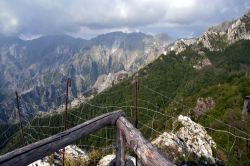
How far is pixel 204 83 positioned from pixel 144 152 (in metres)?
176

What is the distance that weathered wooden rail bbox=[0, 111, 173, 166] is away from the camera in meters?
3.48

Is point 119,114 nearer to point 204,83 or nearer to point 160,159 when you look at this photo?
point 160,159

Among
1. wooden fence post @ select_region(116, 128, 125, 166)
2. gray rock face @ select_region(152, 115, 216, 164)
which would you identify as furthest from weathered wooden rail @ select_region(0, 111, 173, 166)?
gray rock face @ select_region(152, 115, 216, 164)

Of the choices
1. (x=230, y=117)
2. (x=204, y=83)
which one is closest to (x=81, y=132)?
(x=230, y=117)

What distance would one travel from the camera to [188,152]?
11586 mm

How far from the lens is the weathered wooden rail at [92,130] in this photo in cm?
348

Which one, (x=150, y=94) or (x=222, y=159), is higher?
(x=222, y=159)

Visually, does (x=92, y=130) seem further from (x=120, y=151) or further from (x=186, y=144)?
(x=186, y=144)

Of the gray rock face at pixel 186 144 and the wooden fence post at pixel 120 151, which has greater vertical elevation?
the wooden fence post at pixel 120 151

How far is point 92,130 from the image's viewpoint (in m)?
4.74

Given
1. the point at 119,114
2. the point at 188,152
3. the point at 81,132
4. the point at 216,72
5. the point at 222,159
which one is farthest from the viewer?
Answer: the point at 216,72

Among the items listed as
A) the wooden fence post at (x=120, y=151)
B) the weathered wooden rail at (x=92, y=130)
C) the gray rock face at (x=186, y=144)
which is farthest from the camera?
the gray rock face at (x=186, y=144)

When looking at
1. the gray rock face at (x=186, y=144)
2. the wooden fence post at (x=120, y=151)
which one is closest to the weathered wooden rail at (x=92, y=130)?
the wooden fence post at (x=120, y=151)

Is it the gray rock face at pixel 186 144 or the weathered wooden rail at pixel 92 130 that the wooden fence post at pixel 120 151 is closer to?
the weathered wooden rail at pixel 92 130
